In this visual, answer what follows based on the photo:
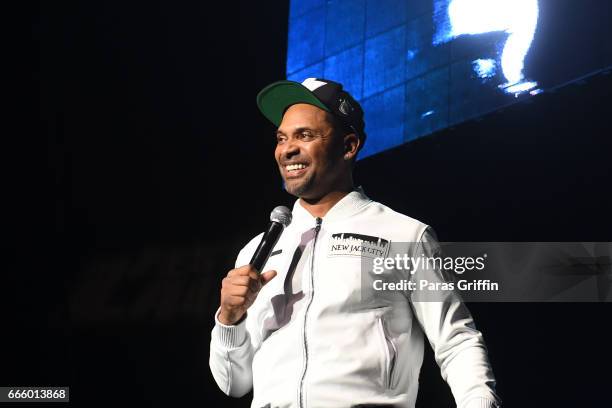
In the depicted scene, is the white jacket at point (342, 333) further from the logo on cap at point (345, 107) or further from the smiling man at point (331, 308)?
the logo on cap at point (345, 107)

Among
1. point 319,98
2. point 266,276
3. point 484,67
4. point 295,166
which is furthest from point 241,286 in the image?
point 484,67

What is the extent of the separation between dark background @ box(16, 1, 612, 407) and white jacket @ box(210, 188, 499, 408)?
1056mm

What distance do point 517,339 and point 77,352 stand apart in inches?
67.3

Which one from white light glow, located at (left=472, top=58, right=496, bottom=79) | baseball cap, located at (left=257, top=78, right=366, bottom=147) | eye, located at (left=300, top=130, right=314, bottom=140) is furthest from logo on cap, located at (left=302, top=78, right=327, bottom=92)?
white light glow, located at (left=472, top=58, right=496, bottom=79)

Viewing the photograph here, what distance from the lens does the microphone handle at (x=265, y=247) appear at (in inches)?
63.9

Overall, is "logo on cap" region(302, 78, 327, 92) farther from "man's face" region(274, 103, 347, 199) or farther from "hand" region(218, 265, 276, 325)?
"hand" region(218, 265, 276, 325)

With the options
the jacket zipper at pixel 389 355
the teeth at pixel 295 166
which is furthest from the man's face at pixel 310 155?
the jacket zipper at pixel 389 355

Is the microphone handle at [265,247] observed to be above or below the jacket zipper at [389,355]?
above

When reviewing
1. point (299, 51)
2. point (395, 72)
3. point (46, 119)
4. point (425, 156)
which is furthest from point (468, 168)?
point (46, 119)

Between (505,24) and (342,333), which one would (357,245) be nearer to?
(342,333)

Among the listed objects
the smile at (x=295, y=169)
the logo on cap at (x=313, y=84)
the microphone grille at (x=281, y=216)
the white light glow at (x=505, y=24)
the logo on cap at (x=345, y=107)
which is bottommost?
the microphone grille at (x=281, y=216)

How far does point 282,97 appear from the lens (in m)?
2.00

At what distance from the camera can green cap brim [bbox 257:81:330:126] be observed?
1941mm

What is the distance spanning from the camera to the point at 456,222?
9.55 ft
